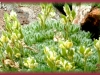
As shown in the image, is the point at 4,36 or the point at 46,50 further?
the point at 4,36

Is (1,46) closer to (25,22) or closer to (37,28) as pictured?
(37,28)

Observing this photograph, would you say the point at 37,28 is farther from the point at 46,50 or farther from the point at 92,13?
the point at 46,50

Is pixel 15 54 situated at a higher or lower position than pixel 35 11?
lower

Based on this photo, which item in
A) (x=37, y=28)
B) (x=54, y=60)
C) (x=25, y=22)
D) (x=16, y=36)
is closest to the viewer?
(x=54, y=60)

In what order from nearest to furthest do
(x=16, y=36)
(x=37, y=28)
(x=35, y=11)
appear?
(x=16, y=36) < (x=37, y=28) < (x=35, y=11)

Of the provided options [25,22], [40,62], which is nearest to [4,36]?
[40,62]

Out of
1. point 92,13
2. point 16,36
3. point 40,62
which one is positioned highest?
point 92,13
